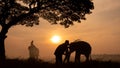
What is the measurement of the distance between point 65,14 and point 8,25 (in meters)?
6.50

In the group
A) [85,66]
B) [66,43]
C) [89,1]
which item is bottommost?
[85,66]

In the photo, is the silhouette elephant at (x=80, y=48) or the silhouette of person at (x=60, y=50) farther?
the silhouette elephant at (x=80, y=48)

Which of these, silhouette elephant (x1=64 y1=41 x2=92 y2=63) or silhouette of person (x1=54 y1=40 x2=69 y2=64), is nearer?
silhouette of person (x1=54 y1=40 x2=69 y2=64)

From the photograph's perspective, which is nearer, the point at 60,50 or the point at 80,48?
the point at 60,50

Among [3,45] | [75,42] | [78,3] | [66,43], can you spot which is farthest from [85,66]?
[3,45]

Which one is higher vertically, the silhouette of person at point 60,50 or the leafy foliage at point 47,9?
the leafy foliage at point 47,9

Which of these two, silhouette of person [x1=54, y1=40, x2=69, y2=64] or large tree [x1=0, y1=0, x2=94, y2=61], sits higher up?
large tree [x1=0, y1=0, x2=94, y2=61]

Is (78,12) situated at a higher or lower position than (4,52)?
higher

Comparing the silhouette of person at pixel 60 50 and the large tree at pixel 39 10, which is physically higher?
the large tree at pixel 39 10

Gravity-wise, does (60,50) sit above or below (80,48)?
below

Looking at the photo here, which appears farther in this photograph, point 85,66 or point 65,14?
point 65,14

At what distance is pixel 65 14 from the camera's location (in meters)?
36.0

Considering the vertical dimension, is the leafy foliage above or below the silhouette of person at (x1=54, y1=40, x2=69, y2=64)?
above

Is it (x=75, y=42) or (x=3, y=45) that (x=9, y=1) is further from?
(x=75, y=42)
